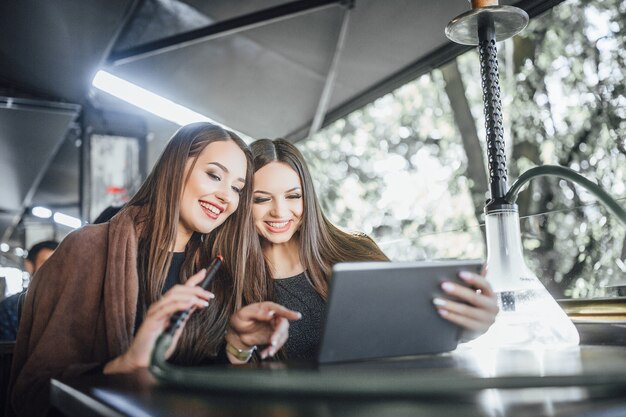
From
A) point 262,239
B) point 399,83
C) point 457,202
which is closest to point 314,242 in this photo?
point 262,239

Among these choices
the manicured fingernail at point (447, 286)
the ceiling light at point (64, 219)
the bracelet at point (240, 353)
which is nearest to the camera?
the manicured fingernail at point (447, 286)

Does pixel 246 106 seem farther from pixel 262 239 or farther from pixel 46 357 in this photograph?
pixel 46 357

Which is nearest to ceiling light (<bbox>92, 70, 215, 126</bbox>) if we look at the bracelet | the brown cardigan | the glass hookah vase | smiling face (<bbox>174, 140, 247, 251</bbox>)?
smiling face (<bbox>174, 140, 247, 251</bbox>)

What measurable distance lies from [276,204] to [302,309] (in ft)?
1.08

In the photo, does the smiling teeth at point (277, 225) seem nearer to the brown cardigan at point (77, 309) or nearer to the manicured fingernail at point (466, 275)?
the brown cardigan at point (77, 309)

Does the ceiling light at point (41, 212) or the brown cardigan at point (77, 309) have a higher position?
the ceiling light at point (41, 212)

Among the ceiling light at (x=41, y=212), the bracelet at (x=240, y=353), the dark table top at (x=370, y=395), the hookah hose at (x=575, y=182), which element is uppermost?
the ceiling light at (x=41, y=212)

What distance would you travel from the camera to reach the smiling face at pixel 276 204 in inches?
73.2

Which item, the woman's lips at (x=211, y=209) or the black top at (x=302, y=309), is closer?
the woman's lips at (x=211, y=209)

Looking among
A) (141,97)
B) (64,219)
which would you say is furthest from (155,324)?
(64,219)

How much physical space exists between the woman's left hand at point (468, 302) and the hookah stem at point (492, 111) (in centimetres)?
17

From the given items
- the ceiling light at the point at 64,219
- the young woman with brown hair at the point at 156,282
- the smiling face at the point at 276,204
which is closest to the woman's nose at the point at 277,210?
the smiling face at the point at 276,204

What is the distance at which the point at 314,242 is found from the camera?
195cm

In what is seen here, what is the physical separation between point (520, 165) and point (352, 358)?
3825 mm
